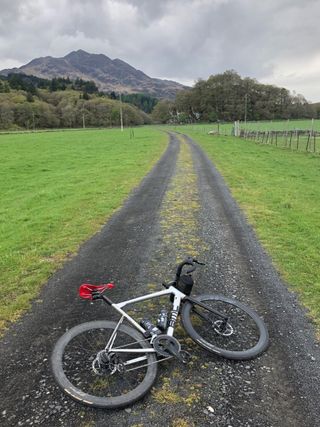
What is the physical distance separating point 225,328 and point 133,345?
1.59 meters

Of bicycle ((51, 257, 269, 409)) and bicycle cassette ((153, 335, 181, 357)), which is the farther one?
bicycle cassette ((153, 335, 181, 357))

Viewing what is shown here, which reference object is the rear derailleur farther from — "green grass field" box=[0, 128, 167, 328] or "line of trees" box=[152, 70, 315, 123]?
"line of trees" box=[152, 70, 315, 123]

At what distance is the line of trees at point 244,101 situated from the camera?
142m

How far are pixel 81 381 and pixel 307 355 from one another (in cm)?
331

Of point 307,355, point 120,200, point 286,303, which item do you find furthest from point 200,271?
point 120,200

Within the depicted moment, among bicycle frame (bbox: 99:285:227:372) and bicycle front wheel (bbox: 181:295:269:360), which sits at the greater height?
bicycle frame (bbox: 99:285:227:372)

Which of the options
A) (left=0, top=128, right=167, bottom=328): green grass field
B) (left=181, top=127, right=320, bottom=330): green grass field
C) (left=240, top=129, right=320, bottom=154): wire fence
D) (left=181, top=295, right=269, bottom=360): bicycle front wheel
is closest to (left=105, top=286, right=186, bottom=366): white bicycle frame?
(left=181, top=295, right=269, bottom=360): bicycle front wheel

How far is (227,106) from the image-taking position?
5748 inches

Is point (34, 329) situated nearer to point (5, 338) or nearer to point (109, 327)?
point (5, 338)

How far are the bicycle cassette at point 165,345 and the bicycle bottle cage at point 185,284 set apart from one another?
87 cm

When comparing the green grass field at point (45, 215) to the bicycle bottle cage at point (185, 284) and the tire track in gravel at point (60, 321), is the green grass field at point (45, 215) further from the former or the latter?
the bicycle bottle cage at point (185, 284)

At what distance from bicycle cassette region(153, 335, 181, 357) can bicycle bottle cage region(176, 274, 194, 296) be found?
34.3 inches

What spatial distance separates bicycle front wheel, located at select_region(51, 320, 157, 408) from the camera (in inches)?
172

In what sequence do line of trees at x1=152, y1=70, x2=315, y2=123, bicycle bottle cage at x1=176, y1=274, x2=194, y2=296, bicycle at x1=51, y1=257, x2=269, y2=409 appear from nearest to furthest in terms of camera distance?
bicycle at x1=51, y1=257, x2=269, y2=409, bicycle bottle cage at x1=176, y1=274, x2=194, y2=296, line of trees at x1=152, y1=70, x2=315, y2=123
